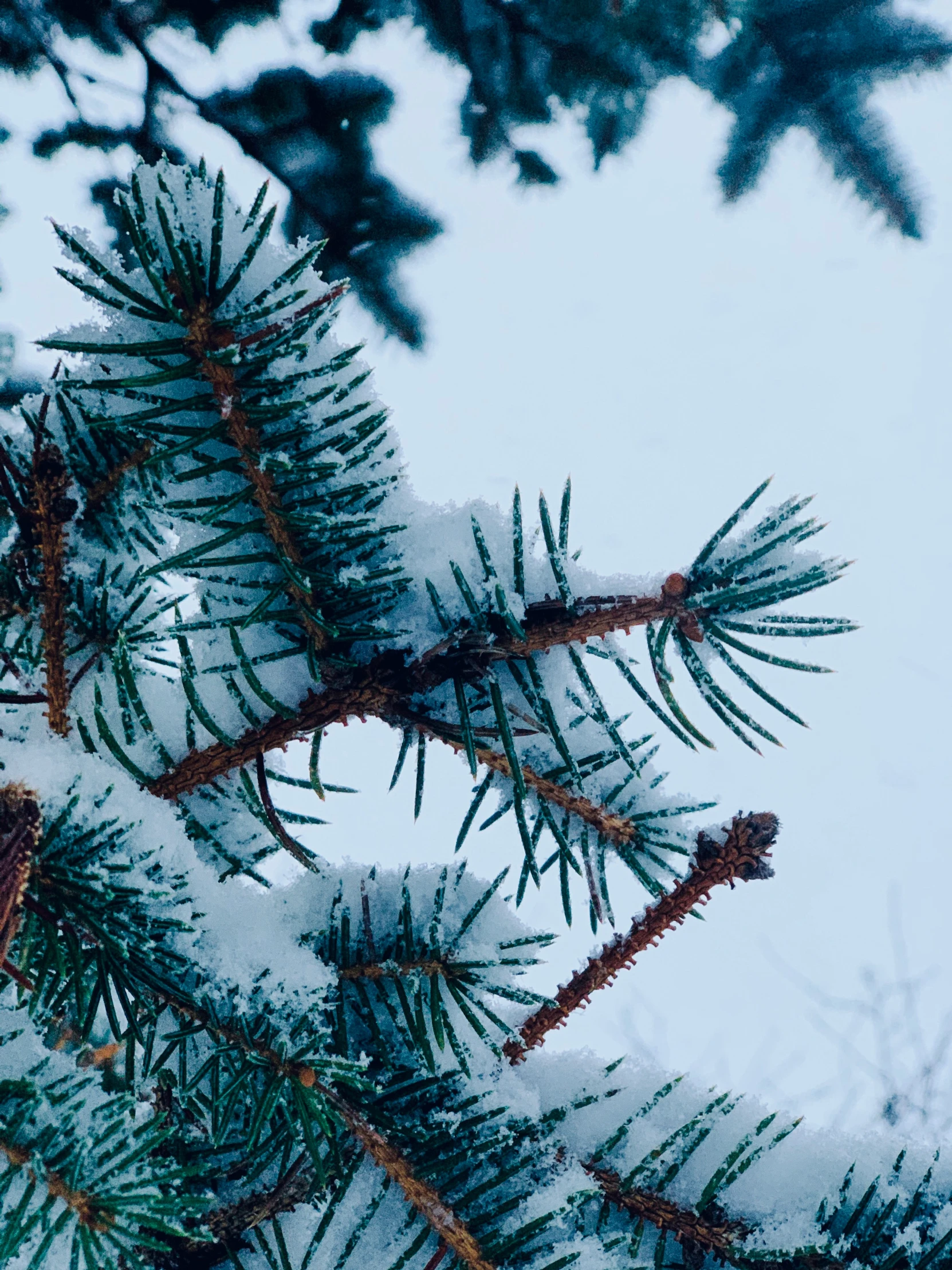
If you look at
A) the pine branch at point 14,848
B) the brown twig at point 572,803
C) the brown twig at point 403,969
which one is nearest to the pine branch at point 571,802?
the brown twig at point 572,803

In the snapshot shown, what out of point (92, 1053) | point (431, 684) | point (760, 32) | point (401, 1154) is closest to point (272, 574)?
point (431, 684)

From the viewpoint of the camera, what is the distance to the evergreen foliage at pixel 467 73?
154 cm

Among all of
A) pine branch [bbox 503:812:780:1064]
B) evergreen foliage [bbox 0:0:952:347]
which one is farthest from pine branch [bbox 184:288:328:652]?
evergreen foliage [bbox 0:0:952:347]

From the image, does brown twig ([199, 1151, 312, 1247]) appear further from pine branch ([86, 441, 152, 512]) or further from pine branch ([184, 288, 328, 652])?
pine branch ([86, 441, 152, 512])

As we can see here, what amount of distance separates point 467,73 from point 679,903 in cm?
171

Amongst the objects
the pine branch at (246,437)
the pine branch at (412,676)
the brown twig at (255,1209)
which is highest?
the pine branch at (246,437)

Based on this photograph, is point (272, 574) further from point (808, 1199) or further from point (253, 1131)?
point (808, 1199)

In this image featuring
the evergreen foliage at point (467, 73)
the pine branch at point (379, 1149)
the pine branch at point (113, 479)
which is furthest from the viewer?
the evergreen foliage at point (467, 73)

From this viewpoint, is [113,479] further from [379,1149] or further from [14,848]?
[379,1149]

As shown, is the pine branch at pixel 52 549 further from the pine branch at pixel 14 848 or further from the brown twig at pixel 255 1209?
the brown twig at pixel 255 1209

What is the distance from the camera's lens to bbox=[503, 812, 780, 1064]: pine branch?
1.67 ft

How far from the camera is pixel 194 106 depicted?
Result: 157cm

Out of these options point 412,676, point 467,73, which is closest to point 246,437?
point 412,676

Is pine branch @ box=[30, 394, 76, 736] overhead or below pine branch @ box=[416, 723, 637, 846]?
overhead
